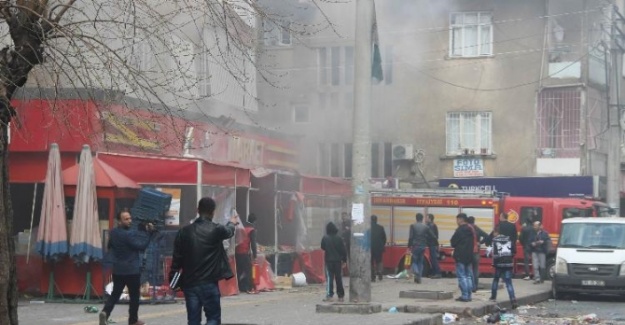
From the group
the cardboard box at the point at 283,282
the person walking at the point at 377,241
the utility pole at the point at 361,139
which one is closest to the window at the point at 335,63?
the person walking at the point at 377,241

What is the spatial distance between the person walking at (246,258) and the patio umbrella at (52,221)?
159 inches

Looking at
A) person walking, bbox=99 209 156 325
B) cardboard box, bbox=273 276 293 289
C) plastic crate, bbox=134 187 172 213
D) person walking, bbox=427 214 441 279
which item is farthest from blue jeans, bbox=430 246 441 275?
person walking, bbox=99 209 156 325

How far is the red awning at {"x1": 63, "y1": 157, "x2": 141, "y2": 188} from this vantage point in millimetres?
16578

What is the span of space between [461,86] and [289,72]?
583 cm

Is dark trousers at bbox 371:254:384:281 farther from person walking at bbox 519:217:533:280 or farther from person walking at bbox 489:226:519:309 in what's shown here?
person walking at bbox 489:226:519:309

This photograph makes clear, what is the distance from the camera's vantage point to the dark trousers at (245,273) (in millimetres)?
19547

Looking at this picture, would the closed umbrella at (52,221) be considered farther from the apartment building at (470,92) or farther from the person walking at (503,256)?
the apartment building at (470,92)

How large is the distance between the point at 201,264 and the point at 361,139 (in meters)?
6.59

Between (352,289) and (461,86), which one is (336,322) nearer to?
(352,289)

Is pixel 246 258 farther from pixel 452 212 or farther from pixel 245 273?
pixel 452 212

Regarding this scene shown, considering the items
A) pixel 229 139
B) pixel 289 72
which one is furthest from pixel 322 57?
pixel 229 139

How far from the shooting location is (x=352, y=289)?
51.7ft

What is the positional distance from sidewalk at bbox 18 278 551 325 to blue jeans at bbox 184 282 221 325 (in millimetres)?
3551

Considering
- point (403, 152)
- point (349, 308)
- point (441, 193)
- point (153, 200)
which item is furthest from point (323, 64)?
point (349, 308)
